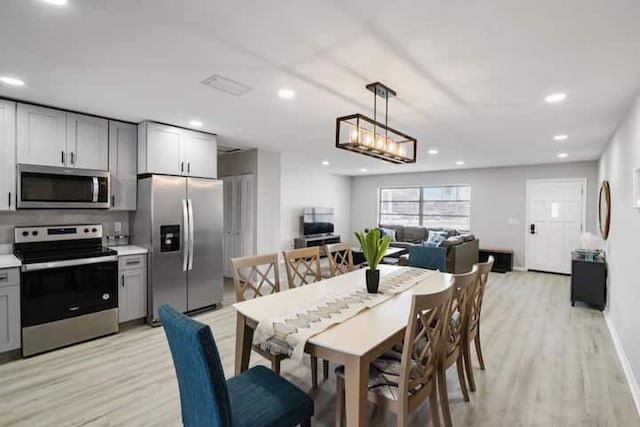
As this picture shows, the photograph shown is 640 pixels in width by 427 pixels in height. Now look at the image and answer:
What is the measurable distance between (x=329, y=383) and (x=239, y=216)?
3.99 meters

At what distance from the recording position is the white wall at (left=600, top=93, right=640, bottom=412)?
8.59 ft

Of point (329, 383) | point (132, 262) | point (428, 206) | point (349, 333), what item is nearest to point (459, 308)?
point (349, 333)

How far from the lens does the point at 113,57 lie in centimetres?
225

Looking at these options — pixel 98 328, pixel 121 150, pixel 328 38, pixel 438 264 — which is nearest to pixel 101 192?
pixel 121 150

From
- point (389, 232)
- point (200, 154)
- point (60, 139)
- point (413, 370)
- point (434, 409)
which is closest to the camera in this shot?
point (413, 370)

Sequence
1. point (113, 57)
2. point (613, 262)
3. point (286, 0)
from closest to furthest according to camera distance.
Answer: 1. point (286, 0)
2. point (113, 57)
3. point (613, 262)

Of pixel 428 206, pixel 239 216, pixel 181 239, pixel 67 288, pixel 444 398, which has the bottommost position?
pixel 444 398

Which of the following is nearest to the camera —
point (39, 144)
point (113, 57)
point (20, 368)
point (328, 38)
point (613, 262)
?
point (328, 38)

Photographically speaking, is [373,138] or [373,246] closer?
[373,246]

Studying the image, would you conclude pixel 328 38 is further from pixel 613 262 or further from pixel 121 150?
pixel 613 262

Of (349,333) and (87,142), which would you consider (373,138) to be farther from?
(87,142)

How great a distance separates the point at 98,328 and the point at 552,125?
5572 millimetres

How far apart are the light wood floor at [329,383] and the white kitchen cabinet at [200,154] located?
1.95m

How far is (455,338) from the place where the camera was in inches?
87.9
